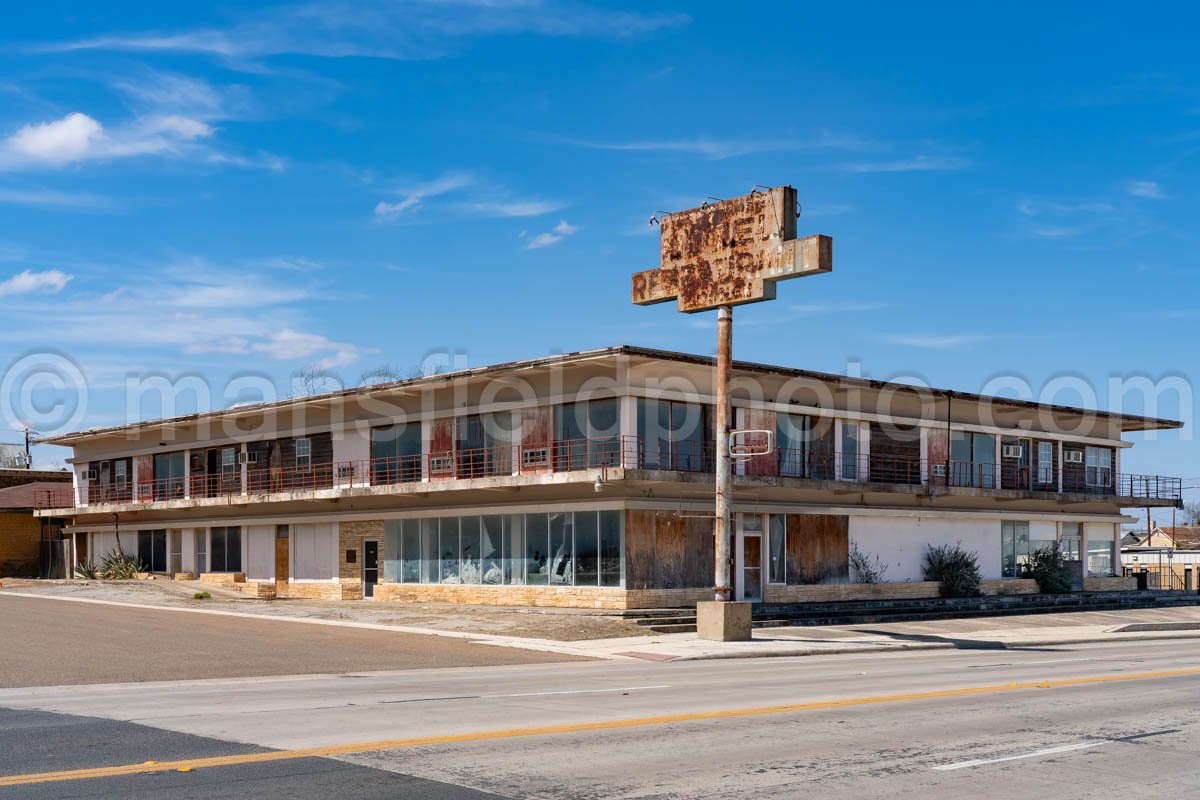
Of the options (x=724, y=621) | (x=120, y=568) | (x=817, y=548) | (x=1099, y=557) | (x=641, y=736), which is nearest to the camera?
(x=641, y=736)

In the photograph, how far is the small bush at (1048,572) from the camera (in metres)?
47.6

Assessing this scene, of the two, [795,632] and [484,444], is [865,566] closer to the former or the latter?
[795,632]

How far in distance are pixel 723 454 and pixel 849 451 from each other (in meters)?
12.7

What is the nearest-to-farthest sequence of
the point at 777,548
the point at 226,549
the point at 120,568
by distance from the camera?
the point at 777,548
the point at 226,549
the point at 120,568

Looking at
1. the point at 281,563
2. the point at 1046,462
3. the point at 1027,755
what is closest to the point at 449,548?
the point at 281,563

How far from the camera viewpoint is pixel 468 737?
1216 centimetres

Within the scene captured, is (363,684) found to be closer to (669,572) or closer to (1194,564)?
(669,572)

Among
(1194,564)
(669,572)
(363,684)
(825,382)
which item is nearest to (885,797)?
(363,684)

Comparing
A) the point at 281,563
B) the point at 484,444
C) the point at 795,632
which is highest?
the point at 484,444

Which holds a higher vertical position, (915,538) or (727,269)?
(727,269)

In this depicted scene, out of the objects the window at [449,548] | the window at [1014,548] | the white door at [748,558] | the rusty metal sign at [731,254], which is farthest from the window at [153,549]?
the window at [1014,548]

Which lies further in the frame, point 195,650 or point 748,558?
point 748,558

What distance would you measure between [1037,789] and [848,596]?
1209 inches

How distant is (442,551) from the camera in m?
39.7
